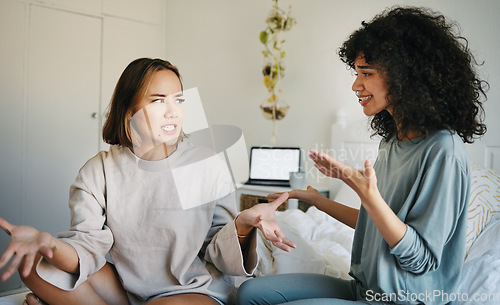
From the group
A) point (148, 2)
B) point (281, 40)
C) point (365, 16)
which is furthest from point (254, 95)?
point (148, 2)

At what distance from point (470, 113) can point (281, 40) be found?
2.35m

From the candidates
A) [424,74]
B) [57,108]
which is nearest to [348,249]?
[424,74]

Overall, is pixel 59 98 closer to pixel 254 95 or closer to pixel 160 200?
pixel 254 95

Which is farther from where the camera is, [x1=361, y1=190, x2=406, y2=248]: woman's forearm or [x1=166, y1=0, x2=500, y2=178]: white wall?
[x1=166, y1=0, x2=500, y2=178]: white wall

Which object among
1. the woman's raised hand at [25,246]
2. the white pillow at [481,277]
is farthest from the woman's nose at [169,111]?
the white pillow at [481,277]

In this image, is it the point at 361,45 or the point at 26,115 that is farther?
the point at 26,115

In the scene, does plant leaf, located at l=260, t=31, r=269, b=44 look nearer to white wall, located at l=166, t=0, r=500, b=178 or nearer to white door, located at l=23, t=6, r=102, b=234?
white wall, located at l=166, t=0, r=500, b=178

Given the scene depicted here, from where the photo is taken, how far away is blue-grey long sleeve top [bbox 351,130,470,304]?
101 centimetres

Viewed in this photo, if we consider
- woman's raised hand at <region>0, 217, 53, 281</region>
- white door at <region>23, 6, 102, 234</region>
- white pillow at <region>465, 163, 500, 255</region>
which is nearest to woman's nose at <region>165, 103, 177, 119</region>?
woman's raised hand at <region>0, 217, 53, 281</region>

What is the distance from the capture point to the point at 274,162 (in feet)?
11.0

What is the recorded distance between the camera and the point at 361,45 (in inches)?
47.5

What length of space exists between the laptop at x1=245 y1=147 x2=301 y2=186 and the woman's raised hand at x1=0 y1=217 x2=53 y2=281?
2.25 metres

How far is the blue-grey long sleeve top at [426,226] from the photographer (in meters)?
1.01

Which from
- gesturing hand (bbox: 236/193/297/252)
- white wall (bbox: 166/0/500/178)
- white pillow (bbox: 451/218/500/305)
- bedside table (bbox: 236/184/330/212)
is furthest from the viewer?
bedside table (bbox: 236/184/330/212)
